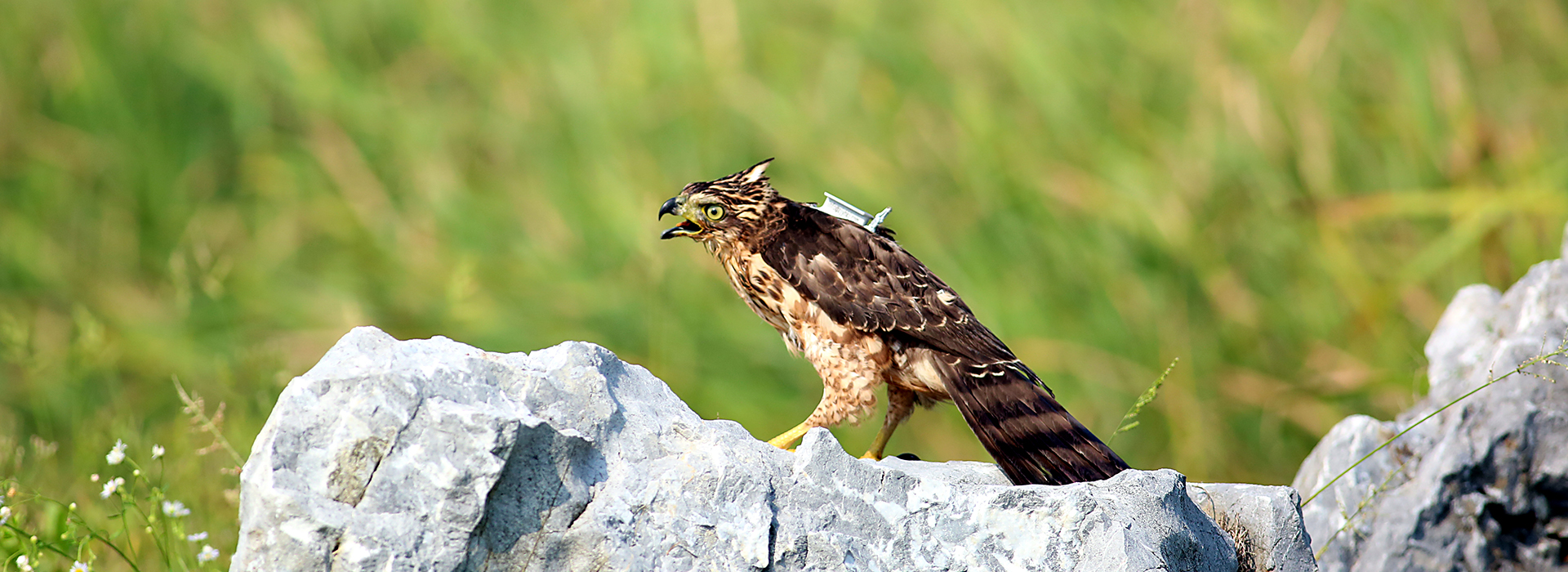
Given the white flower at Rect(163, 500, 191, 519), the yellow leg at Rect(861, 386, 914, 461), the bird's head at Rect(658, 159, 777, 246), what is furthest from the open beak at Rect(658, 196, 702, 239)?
the white flower at Rect(163, 500, 191, 519)

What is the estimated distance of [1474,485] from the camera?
10.7ft

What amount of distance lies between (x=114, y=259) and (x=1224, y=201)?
5.78 m

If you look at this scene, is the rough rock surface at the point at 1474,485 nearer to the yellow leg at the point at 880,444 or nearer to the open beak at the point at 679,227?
the yellow leg at the point at 880,444

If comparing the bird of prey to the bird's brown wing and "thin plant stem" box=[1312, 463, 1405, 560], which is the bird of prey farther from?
"thin plant stem" box=[1312, 463, 1405, 560]

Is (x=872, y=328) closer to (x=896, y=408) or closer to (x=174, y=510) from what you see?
(x=896, y=408)

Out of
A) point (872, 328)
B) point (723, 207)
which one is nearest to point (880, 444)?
point (872, 328)

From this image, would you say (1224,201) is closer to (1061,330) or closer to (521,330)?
(1061,330)

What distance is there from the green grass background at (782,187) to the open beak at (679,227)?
1.31 m

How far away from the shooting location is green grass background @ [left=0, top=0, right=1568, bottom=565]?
Result: 5.14 meters

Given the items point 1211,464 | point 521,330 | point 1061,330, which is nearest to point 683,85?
point 521,330

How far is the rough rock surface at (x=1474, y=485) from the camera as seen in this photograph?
324 centimetres

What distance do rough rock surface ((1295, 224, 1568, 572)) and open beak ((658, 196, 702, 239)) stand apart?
74.5 inches

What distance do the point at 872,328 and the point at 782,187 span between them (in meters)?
2.74

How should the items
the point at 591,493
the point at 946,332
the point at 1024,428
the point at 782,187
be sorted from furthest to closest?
the point at 782,187 < the point at 946,332 < the point at 1024,428 < the point at 591,493
